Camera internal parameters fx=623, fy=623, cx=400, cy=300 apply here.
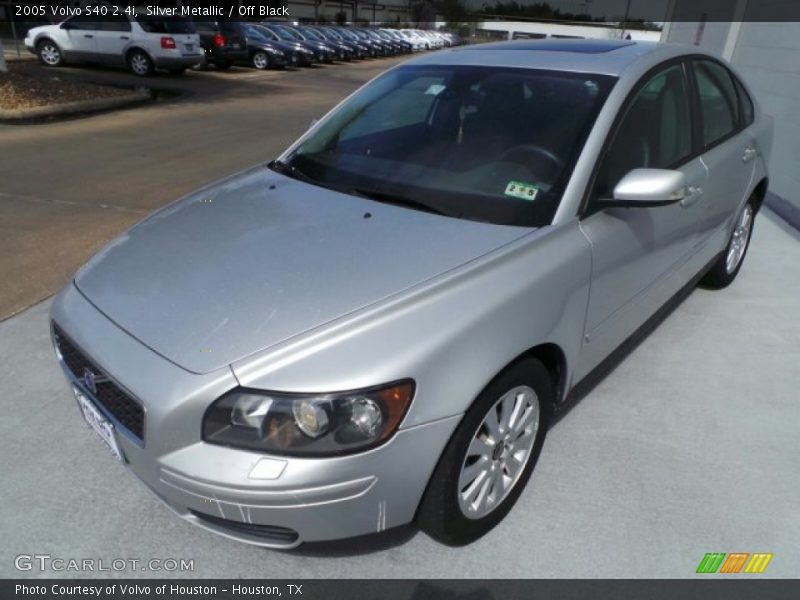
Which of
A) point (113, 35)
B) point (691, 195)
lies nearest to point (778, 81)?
point (691, 195)

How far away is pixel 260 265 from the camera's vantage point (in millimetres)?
2133

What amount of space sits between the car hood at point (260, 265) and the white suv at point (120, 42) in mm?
15416

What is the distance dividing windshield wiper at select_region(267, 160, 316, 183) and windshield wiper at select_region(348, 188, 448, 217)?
11.7 inches

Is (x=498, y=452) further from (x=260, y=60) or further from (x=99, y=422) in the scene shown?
(x=260, y=60)

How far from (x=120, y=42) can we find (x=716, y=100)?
53.2ft

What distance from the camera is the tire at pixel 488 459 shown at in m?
1.90

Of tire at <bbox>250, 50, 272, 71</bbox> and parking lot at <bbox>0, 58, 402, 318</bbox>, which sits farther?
tire at <bbox>250, 50, 272, 71</bbox>

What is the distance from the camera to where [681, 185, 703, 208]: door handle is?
9.70ft

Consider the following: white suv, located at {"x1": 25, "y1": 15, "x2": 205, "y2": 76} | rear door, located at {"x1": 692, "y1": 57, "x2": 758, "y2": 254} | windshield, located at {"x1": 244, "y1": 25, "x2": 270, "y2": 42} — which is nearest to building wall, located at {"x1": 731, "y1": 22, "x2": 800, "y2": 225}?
rear door, located at {"x1": 692, "y1": 57, "x2": 758, "y2": 254}

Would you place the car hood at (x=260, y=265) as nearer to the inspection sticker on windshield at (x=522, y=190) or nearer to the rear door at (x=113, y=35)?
the inspection sticker on windshield at (x=522, y=190)

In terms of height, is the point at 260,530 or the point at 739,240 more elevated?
the point at 739,240

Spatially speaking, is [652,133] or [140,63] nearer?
[652,133]

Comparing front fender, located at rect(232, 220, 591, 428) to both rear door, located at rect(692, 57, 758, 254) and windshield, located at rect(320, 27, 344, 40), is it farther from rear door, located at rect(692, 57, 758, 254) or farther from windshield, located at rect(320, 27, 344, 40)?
windshield, located at rect(320, 27, 344, 40)
